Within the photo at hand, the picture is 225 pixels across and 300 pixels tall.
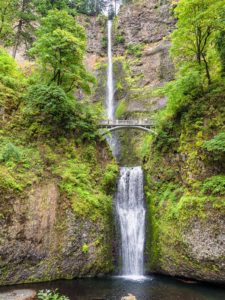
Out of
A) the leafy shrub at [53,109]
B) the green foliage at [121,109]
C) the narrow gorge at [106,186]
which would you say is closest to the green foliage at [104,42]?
the green foliage at [121,109]

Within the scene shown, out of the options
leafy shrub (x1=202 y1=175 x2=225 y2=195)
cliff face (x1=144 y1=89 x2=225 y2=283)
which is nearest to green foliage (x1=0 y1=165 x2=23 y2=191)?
cliff face (x1=144 y1=89 x2=225 y2=283)

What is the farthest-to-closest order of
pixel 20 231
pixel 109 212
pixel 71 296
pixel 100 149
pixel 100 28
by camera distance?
pixel 100 28 → pixel 100 149 → pixel 109 212 → pixel 20 231 → pixel 71 296

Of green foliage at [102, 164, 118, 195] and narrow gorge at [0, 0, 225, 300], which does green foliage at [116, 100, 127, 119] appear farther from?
green foliage at [102, 164, 118, 195]

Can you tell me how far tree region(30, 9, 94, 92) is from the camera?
19953 millimetres

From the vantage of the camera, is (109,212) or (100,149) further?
(100,149)

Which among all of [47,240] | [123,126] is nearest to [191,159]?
[47,240]

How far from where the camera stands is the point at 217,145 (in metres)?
15.6

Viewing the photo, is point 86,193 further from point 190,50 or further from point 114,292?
point 190,50

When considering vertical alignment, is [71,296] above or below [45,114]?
below

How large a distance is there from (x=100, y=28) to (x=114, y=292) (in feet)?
167

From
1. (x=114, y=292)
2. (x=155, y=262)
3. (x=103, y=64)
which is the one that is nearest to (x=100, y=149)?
(x=155, y=262)

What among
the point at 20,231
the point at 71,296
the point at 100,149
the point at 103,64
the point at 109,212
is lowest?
the point at 71,296

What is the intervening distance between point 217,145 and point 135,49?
3549 centimetres

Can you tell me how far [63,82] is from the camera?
22500mm
